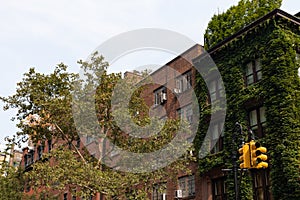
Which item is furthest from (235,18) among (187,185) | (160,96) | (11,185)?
(11,185)

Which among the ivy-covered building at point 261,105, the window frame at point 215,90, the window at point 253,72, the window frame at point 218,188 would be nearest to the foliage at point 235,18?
the ivy-covered building at point 261,105

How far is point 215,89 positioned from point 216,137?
3475mm

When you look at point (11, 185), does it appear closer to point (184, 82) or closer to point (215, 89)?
point (184, 82)

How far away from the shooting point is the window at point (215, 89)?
29856 mm

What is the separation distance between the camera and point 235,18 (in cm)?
3341

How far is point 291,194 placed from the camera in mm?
Answer: 22750

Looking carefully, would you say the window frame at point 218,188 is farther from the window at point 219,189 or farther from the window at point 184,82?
the window at point 184,82

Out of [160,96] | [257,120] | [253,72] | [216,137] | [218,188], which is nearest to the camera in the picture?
[257,120]

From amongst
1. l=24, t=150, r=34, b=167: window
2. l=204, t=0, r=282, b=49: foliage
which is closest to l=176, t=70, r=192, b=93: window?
l=204, t=0, r=282, b=49: foliage

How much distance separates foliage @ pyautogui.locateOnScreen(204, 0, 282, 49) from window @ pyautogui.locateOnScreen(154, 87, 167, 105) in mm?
5401

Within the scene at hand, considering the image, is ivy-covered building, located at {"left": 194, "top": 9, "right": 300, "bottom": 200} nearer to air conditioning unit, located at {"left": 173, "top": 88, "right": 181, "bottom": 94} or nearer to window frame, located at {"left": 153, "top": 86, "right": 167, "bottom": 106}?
air conditioning unit, located at {"left": 173, "top": 88, "right": 181, "bottom": 94}

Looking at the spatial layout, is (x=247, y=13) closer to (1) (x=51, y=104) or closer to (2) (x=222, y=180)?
(2) (x=222, y=180)

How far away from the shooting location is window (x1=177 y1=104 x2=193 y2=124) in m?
32.7

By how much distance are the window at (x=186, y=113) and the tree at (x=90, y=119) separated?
6.19 metres
